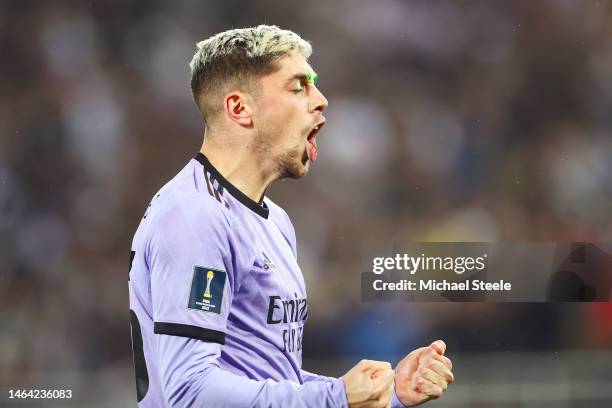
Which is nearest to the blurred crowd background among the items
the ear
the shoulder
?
the shoulder

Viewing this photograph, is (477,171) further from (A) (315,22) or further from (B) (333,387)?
(B) (333,387)

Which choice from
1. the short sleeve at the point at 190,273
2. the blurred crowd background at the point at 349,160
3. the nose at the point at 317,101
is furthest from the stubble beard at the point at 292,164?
the blurred crowd background at the point at 349,160

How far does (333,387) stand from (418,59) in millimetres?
5186

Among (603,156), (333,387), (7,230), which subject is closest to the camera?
(333,387)

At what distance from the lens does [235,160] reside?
187 centimetres

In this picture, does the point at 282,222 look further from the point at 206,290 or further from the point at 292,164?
the point at 206,290

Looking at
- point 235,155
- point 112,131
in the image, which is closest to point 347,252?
point 112,131

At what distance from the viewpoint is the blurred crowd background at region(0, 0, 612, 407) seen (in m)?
5.88

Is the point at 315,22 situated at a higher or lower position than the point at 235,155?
higher

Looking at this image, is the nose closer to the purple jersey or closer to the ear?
the ear

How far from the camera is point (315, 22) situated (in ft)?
21.4

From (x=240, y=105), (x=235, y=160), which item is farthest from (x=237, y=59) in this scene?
(x=235, y=160)

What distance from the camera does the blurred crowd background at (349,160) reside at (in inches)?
232

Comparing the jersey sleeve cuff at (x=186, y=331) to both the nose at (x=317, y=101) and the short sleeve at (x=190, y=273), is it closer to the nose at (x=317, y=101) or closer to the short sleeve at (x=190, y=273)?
the short sleeve at (x=190, y=273)
